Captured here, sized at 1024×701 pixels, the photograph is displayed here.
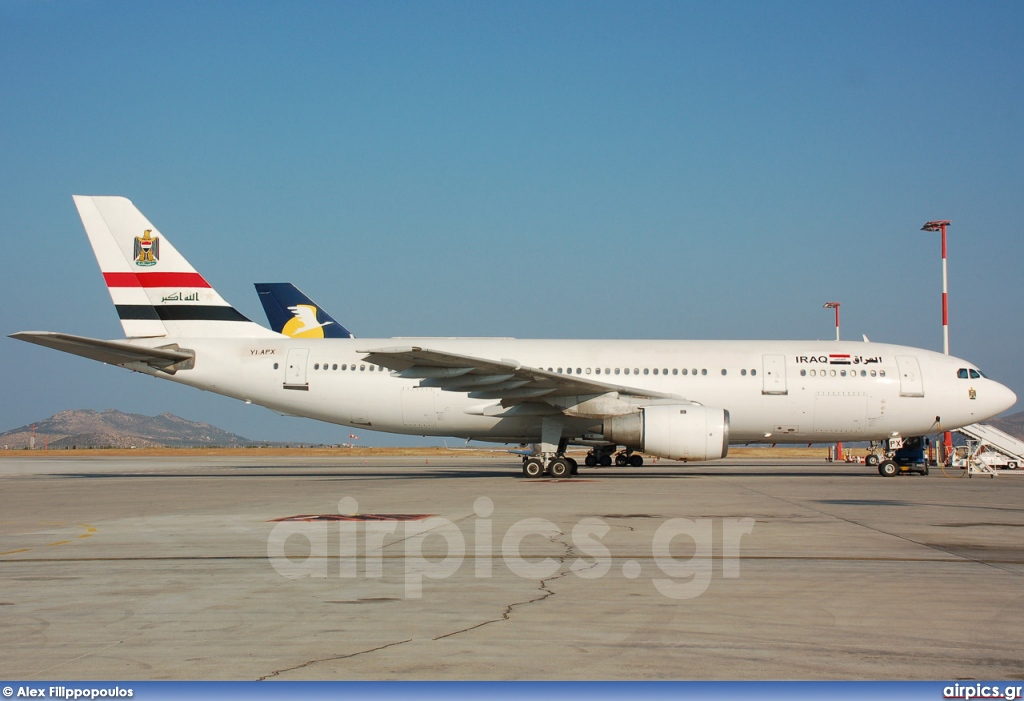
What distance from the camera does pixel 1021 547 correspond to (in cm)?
920

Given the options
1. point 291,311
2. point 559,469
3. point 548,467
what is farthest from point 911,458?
point 291,311

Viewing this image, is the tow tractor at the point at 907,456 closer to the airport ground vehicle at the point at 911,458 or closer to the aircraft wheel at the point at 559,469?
the airport ground vehicle at the point at 911,458

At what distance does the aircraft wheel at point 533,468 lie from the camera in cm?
2136

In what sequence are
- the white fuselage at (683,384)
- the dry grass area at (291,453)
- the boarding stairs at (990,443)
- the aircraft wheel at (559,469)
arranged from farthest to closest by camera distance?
the dry grass area at (291,453) < the boarding stairs at (990,443) < the white fuselage at (683,384) < the aircraft wheel at (559,469)

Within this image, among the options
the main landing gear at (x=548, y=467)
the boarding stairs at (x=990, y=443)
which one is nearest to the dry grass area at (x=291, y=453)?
the boarding stairs at (x=990, y=443)

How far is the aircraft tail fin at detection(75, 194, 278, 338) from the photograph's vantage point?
2373cm

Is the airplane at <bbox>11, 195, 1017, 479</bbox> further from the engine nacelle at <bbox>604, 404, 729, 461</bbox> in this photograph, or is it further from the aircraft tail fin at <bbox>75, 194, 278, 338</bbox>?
the engine nacelle at <bbox>604, 404, 729, 461</bbox>

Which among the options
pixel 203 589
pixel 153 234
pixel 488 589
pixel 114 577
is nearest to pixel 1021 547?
pixel 488 589

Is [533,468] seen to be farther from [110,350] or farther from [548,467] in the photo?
[110,350]

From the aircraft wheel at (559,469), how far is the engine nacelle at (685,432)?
2189 mm

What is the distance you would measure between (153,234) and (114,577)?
734 inches

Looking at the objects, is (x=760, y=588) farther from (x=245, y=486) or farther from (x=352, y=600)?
(x=245, y=486)

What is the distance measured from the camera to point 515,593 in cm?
649

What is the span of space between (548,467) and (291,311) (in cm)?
2167
